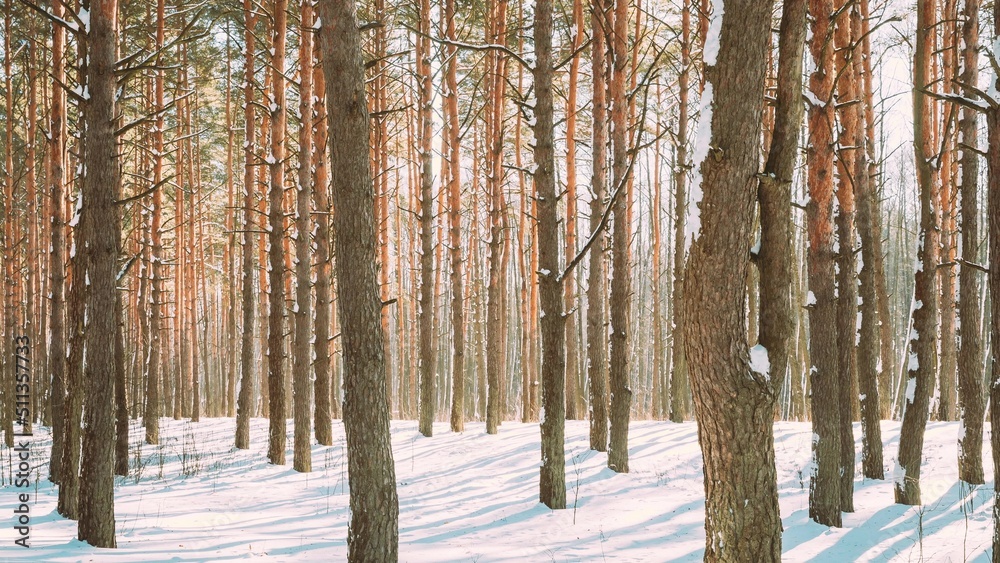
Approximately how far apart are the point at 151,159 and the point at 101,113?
10.7 m

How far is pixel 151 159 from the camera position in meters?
14.8

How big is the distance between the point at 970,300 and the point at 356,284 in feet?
23.1

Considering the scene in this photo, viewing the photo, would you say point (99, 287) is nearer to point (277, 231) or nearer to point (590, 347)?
point (277, 231)

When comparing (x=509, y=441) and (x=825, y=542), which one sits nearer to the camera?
(x=825, y=542)

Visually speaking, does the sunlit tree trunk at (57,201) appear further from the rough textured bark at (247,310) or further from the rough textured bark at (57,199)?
the rough textured bark at (247,310)

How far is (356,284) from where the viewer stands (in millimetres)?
4539

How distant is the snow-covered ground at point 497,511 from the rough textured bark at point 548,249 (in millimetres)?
1153

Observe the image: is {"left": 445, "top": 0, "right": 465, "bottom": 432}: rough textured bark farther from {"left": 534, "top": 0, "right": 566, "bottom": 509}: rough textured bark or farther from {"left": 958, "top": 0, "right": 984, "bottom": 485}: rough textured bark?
{"left": 958, "top": 0, "right": 984, "bottom": 485}: rough textured bark

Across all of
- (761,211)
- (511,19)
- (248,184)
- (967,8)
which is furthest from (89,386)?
(511,19)

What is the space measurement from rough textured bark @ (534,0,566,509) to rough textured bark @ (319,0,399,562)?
96.0 inches

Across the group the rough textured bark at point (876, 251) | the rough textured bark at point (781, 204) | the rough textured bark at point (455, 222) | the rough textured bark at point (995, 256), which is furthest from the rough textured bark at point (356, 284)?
the rough textured bark at point (876, 251)

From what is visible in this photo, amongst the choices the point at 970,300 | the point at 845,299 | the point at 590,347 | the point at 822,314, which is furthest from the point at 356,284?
the point at 970,300

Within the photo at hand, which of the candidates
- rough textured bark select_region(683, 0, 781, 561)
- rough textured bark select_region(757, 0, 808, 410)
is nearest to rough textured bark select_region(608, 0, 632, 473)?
rough textured bark select_region(757, 0, 808, 410)

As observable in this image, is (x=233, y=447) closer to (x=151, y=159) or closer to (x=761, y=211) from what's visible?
(x=151, y=159)
